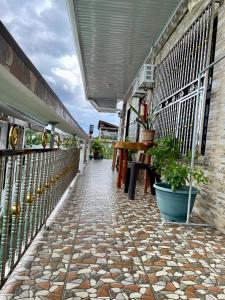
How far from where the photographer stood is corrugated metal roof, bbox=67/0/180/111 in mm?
4500

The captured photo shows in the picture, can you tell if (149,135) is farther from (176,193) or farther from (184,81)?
(176,193)

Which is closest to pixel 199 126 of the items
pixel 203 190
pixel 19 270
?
pixel 203 190

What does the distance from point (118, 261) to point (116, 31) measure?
15.3 ft

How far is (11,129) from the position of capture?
1209 mm

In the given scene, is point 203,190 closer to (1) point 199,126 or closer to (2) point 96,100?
(1) point 199,126

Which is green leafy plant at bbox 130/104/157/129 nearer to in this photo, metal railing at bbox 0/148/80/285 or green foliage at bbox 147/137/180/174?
green foliage at bbox 147/137/180/174

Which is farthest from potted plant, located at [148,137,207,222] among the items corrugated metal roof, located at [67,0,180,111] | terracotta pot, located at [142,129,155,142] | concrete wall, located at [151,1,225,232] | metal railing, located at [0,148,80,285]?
corrugated metal roof, located at [67,0,180,111]

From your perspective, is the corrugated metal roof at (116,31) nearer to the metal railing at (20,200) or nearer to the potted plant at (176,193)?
the potted plant at (176,193)

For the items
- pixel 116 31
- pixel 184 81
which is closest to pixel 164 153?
pixel 184 81

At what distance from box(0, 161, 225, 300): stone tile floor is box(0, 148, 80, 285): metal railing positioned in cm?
11

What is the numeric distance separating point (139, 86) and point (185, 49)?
8.37 ft

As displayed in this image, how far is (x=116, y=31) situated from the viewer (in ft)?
18.1

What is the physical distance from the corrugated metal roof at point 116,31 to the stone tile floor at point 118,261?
3.20 metres

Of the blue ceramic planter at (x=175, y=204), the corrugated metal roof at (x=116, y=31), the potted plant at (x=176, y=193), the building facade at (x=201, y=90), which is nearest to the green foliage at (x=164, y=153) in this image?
the building facade at (x=201, y=90)
